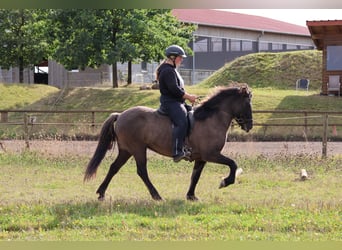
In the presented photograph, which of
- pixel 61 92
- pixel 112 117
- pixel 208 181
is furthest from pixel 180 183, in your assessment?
pixel 61 92

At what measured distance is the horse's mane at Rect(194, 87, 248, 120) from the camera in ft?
31.8

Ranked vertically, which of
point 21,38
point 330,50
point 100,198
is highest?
point 21,38

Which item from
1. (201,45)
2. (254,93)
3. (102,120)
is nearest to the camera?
(102,120)

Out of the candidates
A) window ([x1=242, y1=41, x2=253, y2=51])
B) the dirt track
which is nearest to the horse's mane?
the dirt track

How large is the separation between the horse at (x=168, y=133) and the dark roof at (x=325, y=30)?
2137 centimetres

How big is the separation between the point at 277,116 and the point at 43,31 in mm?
16542

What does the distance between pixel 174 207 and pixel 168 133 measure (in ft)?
4.88

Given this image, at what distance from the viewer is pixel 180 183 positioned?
11.6m

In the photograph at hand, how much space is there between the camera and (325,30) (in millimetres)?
31391

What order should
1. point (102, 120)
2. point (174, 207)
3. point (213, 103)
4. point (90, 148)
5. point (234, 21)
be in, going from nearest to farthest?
1. point (174, 207)
2. point (213, 103)
3. point (90, 148)
4. point (102, 120)
5. point (234, 21)

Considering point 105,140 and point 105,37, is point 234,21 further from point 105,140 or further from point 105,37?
point 105,140

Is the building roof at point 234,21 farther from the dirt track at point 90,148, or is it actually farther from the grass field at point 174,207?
the grass field at point 174,207

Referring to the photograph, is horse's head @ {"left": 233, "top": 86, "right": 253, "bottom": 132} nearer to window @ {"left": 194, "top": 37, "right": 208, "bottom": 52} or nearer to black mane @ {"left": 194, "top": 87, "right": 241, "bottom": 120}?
black mane @ {"left": 194, "top": 87, "right": 241, "bottom": 120}

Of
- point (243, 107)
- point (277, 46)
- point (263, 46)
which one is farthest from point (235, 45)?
point (243, 107)
